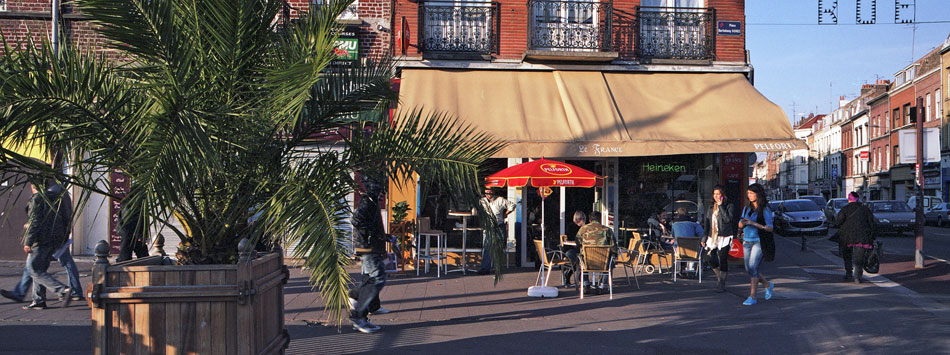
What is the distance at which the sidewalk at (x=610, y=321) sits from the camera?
7074 mm

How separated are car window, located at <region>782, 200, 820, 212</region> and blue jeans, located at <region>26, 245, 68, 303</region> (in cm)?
2543

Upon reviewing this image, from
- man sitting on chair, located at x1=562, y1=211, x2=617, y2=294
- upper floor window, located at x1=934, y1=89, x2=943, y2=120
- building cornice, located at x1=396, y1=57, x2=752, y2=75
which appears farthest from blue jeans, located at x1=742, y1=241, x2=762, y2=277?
upper floor window, located at x1=934, y1=89, x2=943, y2=120

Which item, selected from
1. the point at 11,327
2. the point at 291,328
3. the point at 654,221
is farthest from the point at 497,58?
the point at 11,327

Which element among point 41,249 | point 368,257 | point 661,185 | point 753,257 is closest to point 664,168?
point 661,185

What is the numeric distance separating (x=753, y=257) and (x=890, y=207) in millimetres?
20635

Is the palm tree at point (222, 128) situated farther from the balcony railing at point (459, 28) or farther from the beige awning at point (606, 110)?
the balcony railing at point (459, 28)

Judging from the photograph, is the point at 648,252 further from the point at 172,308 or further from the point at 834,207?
the point at 834,207

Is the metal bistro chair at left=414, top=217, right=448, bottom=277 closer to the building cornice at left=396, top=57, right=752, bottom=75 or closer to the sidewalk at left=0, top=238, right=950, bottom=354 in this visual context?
the sidewalk at left=0, top=238, right=950, bottom=354

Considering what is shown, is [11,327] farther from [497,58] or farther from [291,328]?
[497,58]

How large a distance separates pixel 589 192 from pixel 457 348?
319 inches

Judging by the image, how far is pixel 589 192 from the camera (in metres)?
14.6

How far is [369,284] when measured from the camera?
25.9ft

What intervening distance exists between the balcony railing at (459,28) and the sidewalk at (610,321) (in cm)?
469

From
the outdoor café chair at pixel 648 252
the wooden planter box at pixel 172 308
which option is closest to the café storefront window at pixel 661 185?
the outdoor café chair at pixel 648 252
